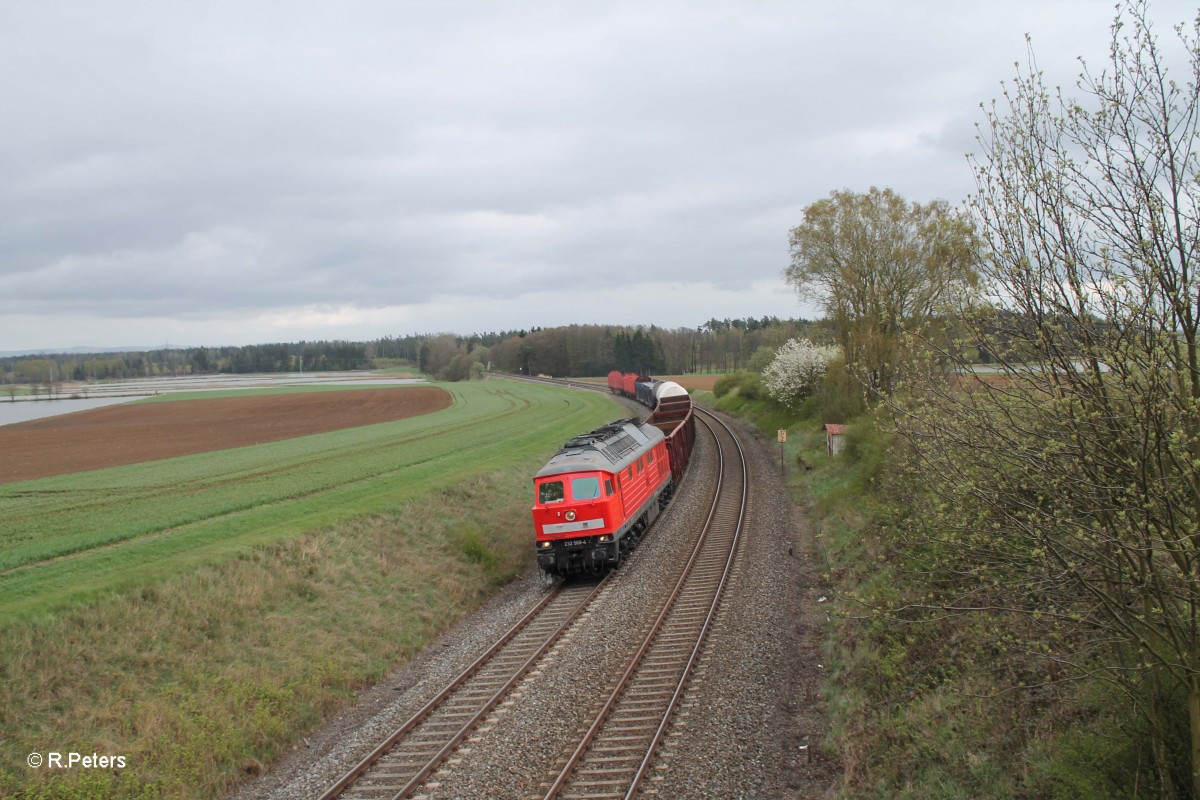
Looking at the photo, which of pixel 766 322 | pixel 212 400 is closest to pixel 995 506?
pixel 212 400

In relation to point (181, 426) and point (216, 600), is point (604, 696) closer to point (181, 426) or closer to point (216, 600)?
point (216, 600)

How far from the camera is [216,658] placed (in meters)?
12.6

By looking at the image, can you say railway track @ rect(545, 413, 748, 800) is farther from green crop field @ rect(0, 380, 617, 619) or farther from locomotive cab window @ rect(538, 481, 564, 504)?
green crop field @ rect(0, 380, 617, 619)

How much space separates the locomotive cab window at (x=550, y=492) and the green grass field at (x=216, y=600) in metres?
2.66

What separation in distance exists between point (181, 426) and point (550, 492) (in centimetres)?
4796

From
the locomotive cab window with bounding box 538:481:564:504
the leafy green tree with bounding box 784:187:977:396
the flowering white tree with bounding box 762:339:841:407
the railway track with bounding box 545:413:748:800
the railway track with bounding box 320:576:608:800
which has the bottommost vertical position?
the railway track with bounding box 320:576:608:800

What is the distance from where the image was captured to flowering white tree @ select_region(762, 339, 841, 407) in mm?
44281

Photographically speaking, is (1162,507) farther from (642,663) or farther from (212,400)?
(212,400)

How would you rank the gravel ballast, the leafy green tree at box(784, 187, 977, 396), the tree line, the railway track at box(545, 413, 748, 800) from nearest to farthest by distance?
the tree line → the railway track at box(545, 413, 748, 800) → the gravel ballast → the leafy green tree at box(784, 187, 977, 396)

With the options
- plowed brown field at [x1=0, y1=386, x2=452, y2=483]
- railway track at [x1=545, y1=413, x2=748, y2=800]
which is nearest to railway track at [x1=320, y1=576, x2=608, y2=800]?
railway track at [x1=545, y1=413, x2=748, y2=800]

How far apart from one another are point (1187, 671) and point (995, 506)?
192 centimetres

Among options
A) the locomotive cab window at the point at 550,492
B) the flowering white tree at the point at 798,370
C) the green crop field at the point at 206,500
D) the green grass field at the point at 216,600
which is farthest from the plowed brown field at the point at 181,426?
the flowering white tree at the point at 798,370

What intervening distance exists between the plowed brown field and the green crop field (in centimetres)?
529

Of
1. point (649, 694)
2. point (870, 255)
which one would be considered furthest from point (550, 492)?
point (870, 255)
